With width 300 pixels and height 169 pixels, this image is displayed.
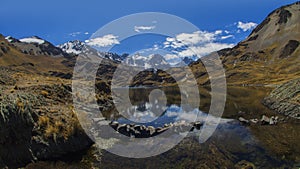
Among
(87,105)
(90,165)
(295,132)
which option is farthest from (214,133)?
(87,105)

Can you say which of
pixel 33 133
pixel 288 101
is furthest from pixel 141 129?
pixel 288 101

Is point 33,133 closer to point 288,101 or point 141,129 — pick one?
point 141,129

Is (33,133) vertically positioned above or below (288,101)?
above

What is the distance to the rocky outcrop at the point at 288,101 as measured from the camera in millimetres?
49812

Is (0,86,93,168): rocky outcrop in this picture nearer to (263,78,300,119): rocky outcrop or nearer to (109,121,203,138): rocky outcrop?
(109,121,203,138): rocky outcrop

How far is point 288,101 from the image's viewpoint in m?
55.3

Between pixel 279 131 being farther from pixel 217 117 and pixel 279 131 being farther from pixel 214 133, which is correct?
pixel 217 117

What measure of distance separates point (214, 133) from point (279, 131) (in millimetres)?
9100

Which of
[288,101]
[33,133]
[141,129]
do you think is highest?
[33,133]

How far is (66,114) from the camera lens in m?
35.3

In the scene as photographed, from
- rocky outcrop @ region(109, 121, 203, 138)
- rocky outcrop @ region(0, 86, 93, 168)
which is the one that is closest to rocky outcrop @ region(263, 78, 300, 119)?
rocky outcrop @ region(109, 121, 203, 138)

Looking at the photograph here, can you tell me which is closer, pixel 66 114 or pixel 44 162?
pixel 44 162

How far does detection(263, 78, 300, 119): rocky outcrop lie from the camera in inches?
1961

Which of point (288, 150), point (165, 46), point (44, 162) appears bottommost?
point (288, 150)
